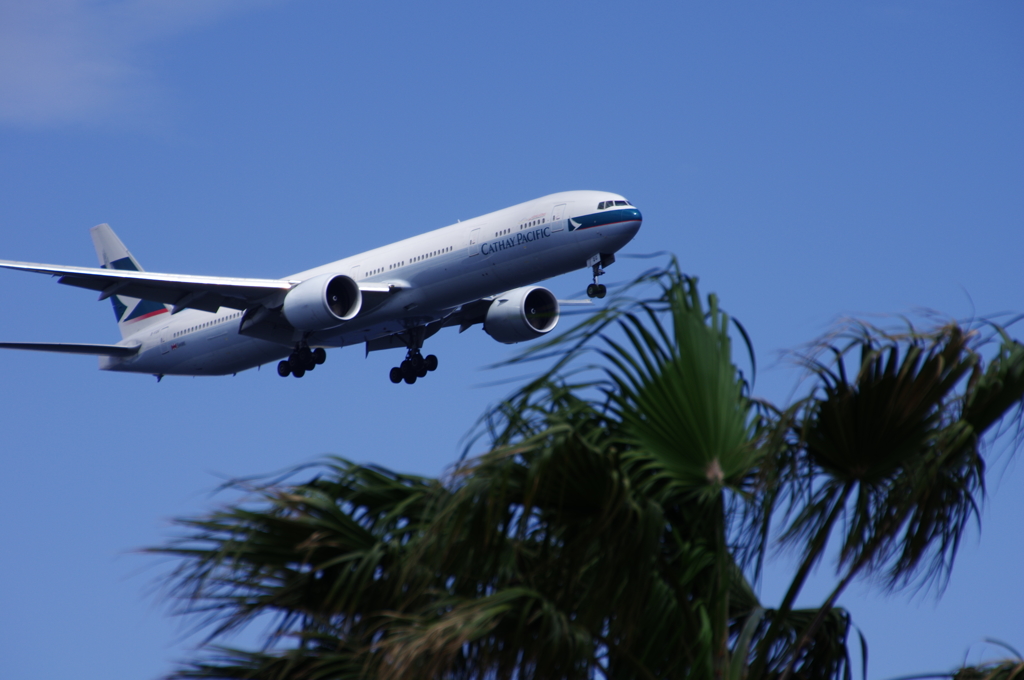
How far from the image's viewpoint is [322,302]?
82.4 ft

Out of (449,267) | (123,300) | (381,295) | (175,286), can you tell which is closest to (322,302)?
(381,295)

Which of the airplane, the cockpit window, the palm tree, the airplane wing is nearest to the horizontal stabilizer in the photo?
the airplane

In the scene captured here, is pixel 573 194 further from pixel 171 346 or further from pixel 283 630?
pixel 283 630

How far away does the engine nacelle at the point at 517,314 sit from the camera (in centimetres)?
2788

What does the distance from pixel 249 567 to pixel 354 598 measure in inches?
19.6

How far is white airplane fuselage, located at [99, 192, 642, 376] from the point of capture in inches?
917

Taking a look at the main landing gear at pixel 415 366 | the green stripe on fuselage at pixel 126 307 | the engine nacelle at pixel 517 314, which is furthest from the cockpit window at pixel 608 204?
the green stripe on fuselage at pixel 126 307

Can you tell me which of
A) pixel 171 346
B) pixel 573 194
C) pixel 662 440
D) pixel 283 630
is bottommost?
pixel 283 630

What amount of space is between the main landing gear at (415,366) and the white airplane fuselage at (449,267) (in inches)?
62.4

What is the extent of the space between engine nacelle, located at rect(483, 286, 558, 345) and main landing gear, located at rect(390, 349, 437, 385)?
1.94 meters

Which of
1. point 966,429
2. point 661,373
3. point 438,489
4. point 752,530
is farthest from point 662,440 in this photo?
point 966,429

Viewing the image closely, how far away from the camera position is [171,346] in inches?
1202

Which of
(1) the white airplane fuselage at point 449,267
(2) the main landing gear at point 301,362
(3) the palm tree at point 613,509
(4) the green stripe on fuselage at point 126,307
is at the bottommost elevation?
(3) the palm tree at point 613,509

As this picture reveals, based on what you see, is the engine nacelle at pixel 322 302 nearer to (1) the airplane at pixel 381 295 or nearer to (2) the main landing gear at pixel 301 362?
(1) the airplane at pixel 381 295
